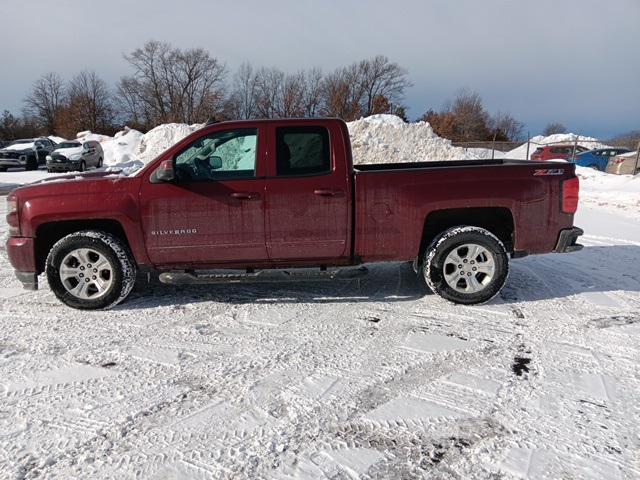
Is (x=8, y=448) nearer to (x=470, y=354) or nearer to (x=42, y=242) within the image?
(x=42, y=242)

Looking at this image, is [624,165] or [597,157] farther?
[597,157]

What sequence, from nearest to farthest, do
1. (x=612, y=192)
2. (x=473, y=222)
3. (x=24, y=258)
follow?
(x=24, y=258), (x=473, y=222), (x=612, y=192)

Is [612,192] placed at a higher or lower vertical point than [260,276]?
higher

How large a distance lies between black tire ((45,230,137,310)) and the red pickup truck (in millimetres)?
11

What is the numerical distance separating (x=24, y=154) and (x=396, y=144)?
20.9 metres

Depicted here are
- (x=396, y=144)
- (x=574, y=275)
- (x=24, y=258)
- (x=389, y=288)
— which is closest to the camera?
(x=24, y=258)

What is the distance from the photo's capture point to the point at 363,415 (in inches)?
109

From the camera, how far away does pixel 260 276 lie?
14.7 feet

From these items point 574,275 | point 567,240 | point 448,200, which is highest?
point 448,200

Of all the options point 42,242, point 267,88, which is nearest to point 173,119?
point 267,88

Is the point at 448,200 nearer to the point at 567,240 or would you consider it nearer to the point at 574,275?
the point at 567,240

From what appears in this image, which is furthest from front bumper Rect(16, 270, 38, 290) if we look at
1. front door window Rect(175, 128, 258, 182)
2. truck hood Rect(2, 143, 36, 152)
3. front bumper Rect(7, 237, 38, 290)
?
truck hood Rect(2, 143, 36, 152)

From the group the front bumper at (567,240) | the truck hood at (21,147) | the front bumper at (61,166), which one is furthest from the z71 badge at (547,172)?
the truck hood at (21,147)

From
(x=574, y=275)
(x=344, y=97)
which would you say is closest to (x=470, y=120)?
(x=344, y=97)
